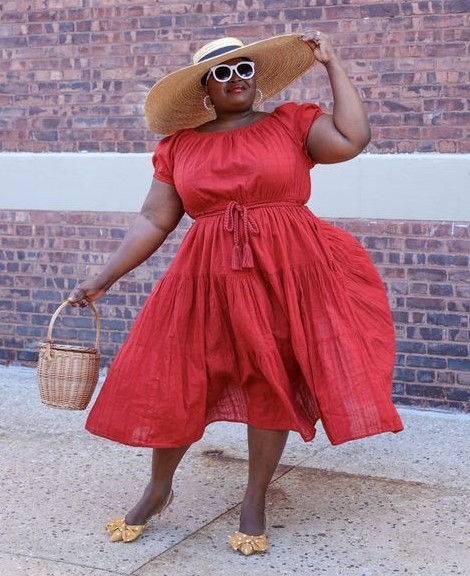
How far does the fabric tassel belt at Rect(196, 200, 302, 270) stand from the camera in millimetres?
4055

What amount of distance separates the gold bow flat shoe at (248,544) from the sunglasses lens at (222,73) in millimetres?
1653

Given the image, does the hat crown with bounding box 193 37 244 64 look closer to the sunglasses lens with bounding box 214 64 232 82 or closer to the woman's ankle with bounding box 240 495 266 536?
the sunglasses lens with bounding box 214 64 232 82

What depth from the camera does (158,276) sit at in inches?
266

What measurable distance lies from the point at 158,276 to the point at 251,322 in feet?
9.15

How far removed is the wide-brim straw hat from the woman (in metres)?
0.02

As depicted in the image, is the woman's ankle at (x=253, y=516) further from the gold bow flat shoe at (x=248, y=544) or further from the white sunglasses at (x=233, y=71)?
the white sunglasses at (x=233, y=71)

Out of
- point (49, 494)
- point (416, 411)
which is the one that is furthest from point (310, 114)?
point (416, 411)

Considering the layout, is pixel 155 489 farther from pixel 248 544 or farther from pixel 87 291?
pixel 87 291

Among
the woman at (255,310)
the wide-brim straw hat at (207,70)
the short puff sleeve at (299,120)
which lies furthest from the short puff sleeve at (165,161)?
the short puff sleeve at (299,120)

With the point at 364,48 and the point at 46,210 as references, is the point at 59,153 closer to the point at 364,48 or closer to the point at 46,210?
the point at 46,210

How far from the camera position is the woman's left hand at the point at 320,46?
406 cm

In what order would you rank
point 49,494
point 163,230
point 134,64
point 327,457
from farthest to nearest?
point 134,64 → point 327,457 → point 49,494 → point 163,230

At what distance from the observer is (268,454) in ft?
13.6

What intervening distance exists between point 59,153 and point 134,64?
729 millimetres
